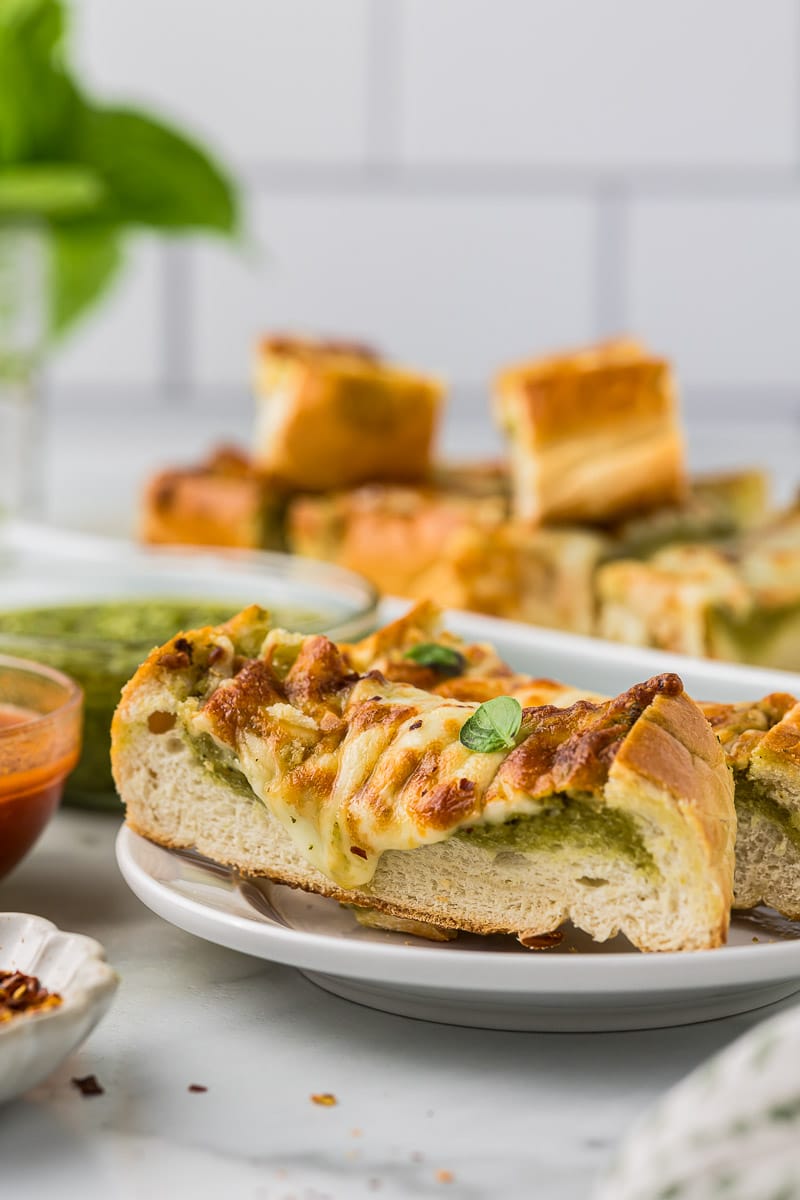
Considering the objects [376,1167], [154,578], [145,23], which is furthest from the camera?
[145,23]

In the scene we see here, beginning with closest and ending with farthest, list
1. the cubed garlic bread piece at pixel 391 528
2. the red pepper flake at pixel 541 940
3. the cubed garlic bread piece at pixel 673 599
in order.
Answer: the red pepper flake at pixel 541 940 < the cubed garlic bread piece at pixel 673 599 < the cubed garlic bread piece at pixel 391 528

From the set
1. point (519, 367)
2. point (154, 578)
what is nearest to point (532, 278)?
point (519, 367)

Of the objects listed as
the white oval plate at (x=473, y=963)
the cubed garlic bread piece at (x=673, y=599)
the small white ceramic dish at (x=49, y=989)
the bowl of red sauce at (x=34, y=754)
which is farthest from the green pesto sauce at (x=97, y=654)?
the cubed garlic bread piece at (x=673, y=599)

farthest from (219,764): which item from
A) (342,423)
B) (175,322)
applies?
(175,322)

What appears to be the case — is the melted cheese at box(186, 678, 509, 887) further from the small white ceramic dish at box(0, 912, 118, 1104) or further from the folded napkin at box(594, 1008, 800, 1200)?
the folded napkin at box(594, 1008, 800, 1200)

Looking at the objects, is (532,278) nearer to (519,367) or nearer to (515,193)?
(515,193)

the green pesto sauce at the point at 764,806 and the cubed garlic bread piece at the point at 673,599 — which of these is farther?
the cubed garlic bread piece at the point at 673,599

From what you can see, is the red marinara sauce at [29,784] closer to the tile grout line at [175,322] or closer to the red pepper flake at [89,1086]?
the red pepper flake at [89,1086]
